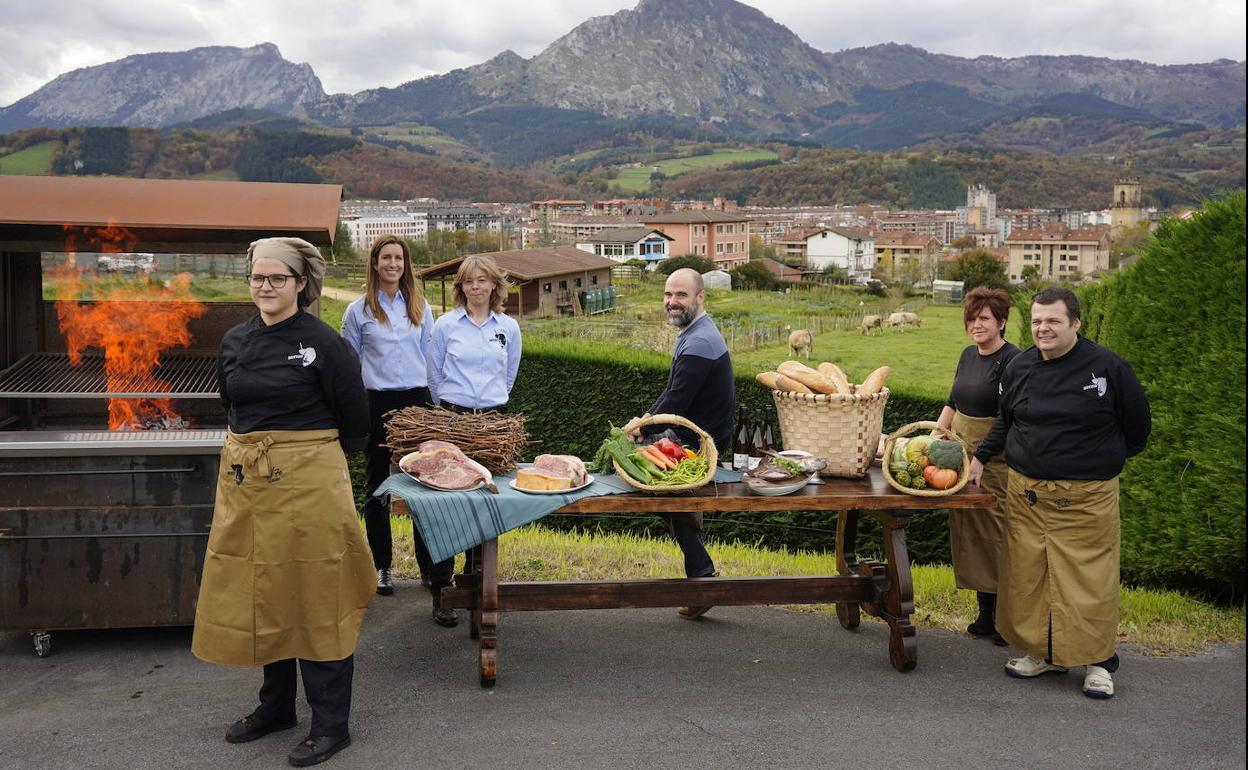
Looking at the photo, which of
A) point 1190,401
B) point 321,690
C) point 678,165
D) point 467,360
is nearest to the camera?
point 321,690

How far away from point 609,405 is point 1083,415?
636cm

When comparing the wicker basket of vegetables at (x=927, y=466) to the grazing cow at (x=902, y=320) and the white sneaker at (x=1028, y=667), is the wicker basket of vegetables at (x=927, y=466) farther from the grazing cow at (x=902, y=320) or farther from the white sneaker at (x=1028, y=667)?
the grazing cow at (x=902, y=320)

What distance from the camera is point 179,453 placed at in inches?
182

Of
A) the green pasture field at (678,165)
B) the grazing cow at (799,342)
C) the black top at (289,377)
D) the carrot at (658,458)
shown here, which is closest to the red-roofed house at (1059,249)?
the green pasture field at (678,165)

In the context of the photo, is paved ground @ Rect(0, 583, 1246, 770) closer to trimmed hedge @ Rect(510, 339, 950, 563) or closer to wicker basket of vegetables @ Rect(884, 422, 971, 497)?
wicker basket of vegetables @ Rect(884, 422, 971, 497)

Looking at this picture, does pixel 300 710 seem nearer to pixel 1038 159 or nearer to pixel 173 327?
pixel 173 327

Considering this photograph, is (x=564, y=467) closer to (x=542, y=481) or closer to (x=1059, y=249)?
(x=542, y=481)

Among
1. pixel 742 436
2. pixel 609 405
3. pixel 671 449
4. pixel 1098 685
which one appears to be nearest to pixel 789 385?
pixel 742 436

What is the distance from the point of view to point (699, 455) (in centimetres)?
444

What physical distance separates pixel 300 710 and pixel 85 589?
1.38 meters

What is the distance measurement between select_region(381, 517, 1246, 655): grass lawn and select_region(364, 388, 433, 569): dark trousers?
558 millimetres

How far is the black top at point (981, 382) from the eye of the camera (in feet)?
16.0

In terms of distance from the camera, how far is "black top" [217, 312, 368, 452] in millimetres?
3566

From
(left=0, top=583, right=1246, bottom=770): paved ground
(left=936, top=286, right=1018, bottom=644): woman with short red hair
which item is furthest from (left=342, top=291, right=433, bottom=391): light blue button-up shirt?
(left=936, top=286, right=1018, bottom=644): woman with short red hair
